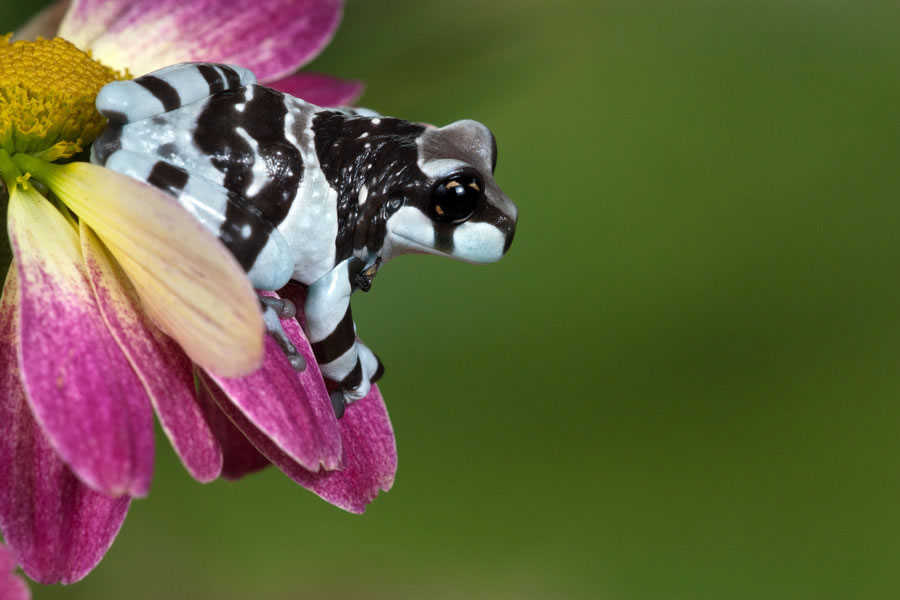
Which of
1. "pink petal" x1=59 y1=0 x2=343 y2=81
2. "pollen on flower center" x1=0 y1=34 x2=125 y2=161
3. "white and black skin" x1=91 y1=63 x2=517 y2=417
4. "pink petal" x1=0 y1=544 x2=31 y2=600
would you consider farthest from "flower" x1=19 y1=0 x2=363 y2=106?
"pink petal" x1=0 y1=544 x2=31 y2=600

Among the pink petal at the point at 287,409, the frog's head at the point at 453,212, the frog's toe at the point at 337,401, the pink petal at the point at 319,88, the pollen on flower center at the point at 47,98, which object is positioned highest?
the frog's head at the point at 453,212

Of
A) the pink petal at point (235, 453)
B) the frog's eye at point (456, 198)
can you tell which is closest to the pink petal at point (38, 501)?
the pink petal at point (235, 453)

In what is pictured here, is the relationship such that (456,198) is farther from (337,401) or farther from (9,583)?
(9,583)

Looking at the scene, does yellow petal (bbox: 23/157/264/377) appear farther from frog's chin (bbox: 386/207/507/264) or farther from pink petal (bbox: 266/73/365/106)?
pink petal (bbox: 266/73/365/106)

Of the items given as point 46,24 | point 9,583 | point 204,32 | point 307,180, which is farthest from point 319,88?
point 9,583

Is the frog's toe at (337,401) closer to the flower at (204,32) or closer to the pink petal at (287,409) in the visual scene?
the pink petal at (287,409)

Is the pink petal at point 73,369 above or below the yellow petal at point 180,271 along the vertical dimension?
below

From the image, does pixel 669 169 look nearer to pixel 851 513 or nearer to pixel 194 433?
pixel 851 513
